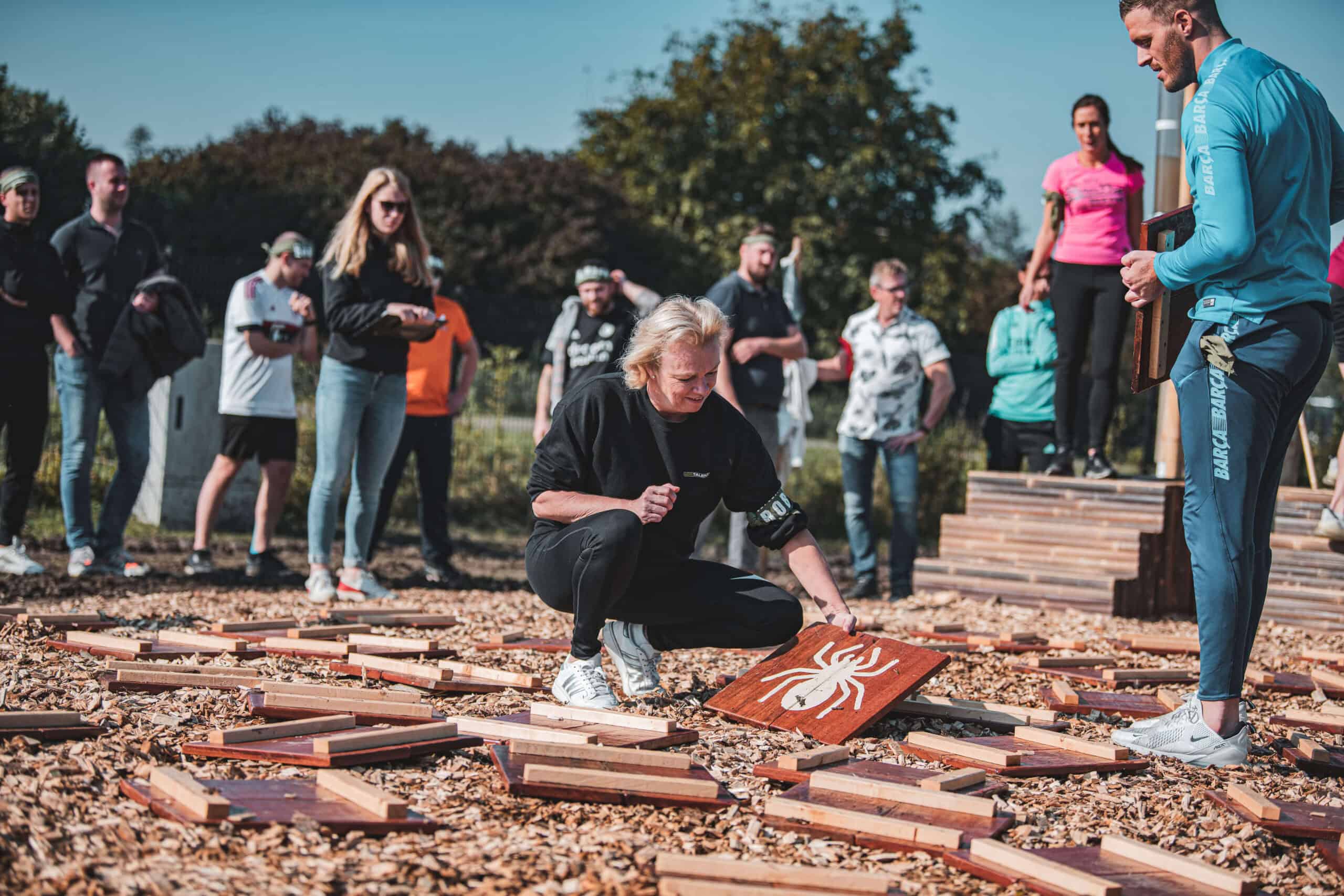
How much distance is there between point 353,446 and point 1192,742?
4.64 metres

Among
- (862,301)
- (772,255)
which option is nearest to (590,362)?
(772,255)

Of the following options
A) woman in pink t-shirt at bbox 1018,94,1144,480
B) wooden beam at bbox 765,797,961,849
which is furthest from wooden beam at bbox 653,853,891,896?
woman in pink t-shirt at bbox 1018,94,1144,480

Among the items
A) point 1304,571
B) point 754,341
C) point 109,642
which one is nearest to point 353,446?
point 109,642

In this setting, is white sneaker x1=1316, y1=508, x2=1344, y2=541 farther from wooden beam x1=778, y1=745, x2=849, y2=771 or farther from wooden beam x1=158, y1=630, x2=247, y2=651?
wooden beam x1=158, y1=630, x2=247, y2=651

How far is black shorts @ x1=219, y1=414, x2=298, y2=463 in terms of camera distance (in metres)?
7.82

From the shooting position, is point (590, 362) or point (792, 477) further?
point (792, 477)

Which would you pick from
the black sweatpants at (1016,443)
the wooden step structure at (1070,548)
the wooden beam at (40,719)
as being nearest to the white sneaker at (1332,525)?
the wooden step structure at (1070,548)

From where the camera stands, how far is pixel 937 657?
14.3 feet

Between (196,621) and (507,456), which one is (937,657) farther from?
(507,456)

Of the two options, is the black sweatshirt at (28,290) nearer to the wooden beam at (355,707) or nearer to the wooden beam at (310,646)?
the wooden beam at (310,646)

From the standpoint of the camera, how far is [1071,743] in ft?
13.2

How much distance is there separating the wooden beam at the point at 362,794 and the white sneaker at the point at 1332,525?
5532mm

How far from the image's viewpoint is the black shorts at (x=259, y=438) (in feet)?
25.6

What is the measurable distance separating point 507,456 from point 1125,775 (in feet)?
32.5
